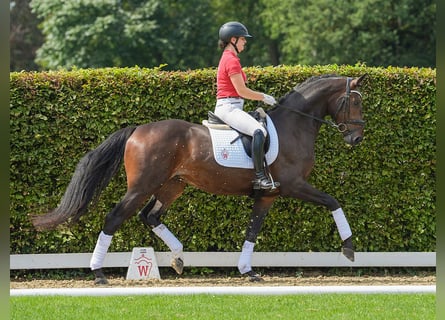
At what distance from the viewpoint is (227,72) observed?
7879mm

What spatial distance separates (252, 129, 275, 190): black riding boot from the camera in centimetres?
772

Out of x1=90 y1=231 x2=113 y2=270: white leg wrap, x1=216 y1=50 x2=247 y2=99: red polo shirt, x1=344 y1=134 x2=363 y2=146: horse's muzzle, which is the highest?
x1=216 y1=50 x2=247 y2=99: red polo shirt

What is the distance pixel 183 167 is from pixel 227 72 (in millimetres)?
1150

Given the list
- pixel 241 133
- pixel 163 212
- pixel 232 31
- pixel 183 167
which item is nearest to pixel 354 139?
pixel 241 133

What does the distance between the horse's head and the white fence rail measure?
186cm

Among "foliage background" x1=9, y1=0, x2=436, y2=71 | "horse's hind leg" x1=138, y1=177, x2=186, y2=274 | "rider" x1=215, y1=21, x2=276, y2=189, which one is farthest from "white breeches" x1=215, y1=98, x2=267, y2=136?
"foliage background" x1=9, y1=0, x2=436, y2=71

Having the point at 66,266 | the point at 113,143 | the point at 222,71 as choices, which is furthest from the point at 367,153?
the point at 66,266

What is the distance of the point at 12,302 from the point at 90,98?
128 inches

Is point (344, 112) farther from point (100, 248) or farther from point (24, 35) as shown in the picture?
point (24, 35)

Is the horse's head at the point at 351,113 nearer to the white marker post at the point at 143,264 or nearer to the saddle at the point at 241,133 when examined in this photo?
the saddle at the point at 241,133

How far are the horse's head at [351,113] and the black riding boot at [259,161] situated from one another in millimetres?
1046

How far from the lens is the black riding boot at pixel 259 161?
7.72 m

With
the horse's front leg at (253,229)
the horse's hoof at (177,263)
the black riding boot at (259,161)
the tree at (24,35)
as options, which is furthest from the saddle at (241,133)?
the tree at (24,35)

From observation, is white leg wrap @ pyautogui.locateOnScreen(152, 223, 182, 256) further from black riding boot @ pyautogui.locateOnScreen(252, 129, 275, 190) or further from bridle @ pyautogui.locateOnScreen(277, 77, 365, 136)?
bridle @ pyautogui.locateOnScreen(277, 77, 365, 136)
